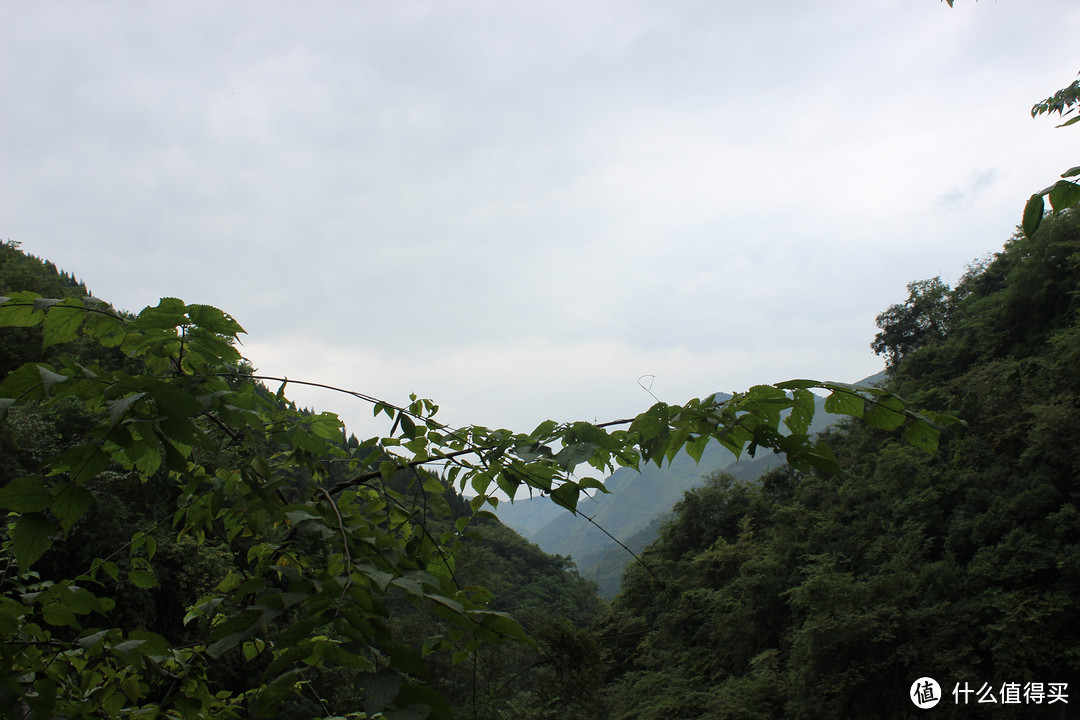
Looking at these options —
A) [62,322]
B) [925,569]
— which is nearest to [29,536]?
[62,322]

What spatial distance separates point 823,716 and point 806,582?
3182 mm

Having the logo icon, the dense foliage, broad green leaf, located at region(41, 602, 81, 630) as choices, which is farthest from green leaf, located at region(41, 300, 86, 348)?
the logo icon

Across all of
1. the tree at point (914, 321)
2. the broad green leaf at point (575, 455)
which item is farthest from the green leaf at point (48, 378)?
the tree at point (914, 321)

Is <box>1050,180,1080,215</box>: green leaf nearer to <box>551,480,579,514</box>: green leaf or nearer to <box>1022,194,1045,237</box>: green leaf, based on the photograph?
<box>1022,194,1045,237</box>: green leaf

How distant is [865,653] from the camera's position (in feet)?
47.5

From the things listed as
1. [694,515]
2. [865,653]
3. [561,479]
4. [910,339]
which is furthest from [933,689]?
[910,339]

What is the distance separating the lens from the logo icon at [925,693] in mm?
12742

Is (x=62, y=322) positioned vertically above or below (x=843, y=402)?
above

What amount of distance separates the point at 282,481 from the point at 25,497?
0.37 metres

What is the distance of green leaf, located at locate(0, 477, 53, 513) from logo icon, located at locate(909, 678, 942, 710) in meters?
16.6

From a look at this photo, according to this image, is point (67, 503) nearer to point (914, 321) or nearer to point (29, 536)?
point (29, 536)

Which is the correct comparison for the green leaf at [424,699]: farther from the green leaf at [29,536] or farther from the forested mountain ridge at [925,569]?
the forested mountain ridge at [925,569]

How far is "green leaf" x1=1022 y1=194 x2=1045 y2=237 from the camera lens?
0.95 meters

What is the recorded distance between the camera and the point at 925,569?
14812 millimetres
